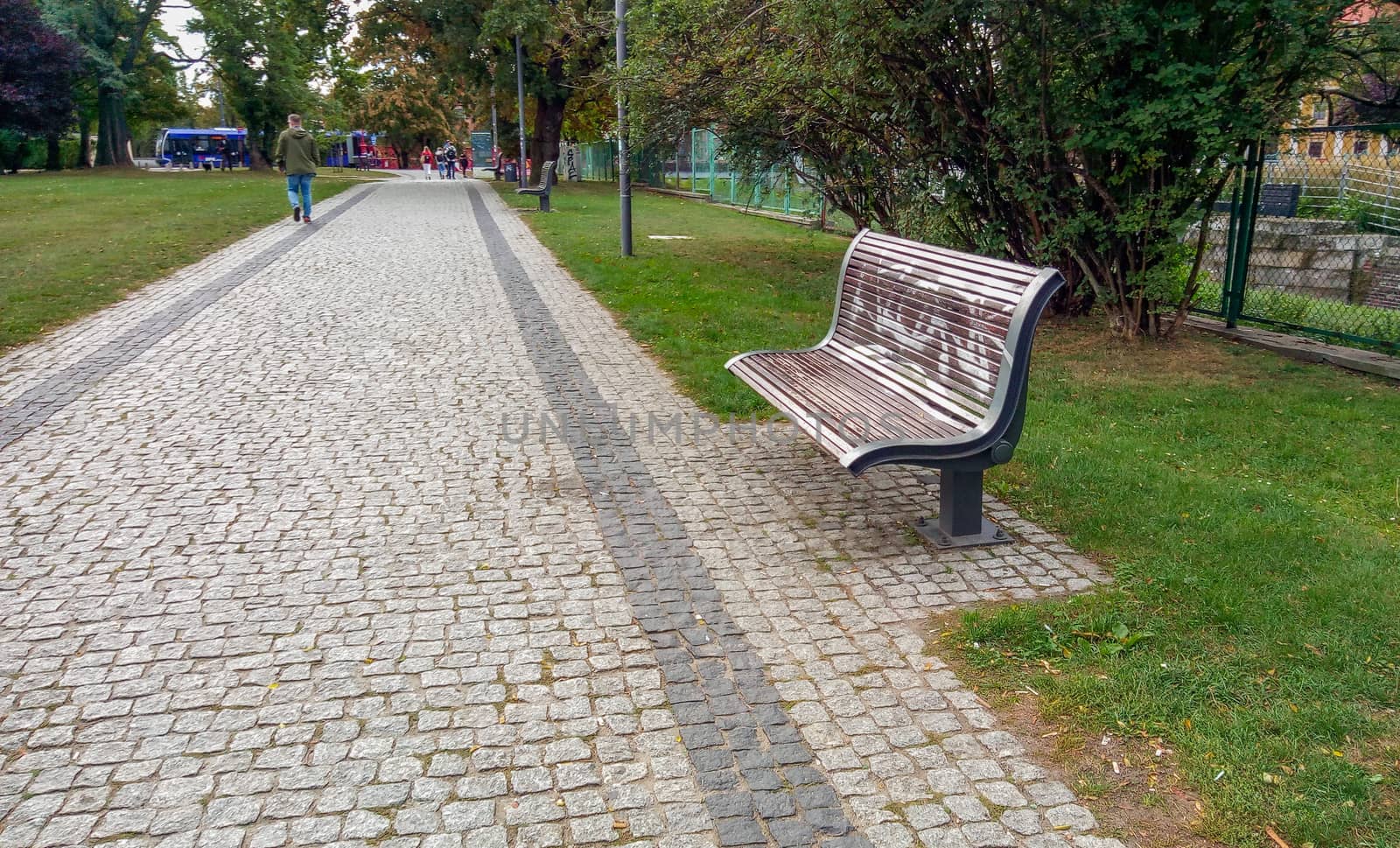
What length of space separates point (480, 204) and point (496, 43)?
9861 millimetres

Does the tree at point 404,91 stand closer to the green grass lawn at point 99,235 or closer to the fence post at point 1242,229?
the green grass lawn at point 99,235

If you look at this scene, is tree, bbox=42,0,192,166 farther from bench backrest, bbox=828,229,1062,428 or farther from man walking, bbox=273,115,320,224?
bench backrest, bbox=828,229,1062,428

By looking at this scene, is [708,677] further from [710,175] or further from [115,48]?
[115,48]

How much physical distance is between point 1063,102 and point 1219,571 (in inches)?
194

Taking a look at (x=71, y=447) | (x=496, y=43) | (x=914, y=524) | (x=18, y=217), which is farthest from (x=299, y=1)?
(x=914, y=524)

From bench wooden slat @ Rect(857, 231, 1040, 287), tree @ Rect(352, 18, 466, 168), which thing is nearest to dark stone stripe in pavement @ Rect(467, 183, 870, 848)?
bench wooden slat @ Rect(857, 231, 1040, 287)

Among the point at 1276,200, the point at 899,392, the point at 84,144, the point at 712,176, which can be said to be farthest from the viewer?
the point at 84,144

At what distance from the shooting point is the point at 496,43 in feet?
112

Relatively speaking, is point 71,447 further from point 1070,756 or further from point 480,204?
point 480,204

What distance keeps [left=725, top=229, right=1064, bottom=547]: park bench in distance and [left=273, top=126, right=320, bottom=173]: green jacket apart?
15.4 metres

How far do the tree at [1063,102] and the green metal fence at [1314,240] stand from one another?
65 centimetres

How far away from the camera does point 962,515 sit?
4.79 metres

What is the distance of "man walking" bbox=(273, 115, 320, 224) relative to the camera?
19.0 metres

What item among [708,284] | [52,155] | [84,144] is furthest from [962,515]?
[84,144]
